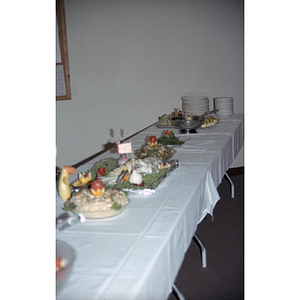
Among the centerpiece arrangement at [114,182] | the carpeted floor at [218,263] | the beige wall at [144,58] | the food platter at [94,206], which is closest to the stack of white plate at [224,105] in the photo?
the beige wall at [144,58]

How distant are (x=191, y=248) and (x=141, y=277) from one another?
1.31 m

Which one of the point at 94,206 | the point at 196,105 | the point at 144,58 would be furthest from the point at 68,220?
the point at 144,58

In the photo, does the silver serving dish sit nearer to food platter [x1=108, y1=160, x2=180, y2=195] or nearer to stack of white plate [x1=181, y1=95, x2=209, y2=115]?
stack of white plate [x1=181, y1=95, x2=209, y2=115]

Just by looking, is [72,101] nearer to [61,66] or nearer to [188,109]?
[61,66]

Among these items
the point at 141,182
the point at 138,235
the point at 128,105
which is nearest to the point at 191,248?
the point at 141,182

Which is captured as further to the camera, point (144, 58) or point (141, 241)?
point (144, 58)

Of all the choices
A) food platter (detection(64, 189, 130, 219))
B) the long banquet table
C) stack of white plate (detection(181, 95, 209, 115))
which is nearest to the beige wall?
stack of white plate (detection(181, 95, 209, 115))

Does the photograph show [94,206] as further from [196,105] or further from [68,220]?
[196,105]

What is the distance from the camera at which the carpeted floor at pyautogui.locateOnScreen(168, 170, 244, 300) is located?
5.34 ft

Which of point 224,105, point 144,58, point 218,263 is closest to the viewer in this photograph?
point 218,263

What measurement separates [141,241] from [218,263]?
1.07 meters

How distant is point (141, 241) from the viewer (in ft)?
3.03

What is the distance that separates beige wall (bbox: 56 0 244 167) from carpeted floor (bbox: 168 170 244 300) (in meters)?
1.32

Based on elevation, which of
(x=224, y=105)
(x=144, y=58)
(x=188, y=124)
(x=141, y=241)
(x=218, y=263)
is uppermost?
(x=144, y=58)
